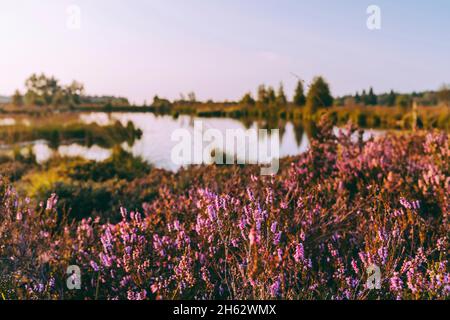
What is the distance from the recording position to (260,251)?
2305 mm

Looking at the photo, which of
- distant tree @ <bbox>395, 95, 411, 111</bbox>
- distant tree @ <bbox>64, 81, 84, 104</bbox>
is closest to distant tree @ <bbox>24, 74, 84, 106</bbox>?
distant tree @ <bbox>64, 81, 84, 104</bbox>

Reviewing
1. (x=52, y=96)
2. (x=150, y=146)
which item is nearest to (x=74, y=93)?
(x=52, y=96)

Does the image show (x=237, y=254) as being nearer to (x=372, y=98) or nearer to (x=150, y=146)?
(x=150, y=146)

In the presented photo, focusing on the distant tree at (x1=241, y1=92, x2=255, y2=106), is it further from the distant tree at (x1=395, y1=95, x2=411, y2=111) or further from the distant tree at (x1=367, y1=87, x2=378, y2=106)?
the distant tree at (x1=367, y1=87, x2=378, y2=106)

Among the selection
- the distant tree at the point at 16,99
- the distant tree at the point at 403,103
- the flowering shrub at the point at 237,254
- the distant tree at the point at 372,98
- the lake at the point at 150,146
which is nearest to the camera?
the flowering shrub at the point at 237,254

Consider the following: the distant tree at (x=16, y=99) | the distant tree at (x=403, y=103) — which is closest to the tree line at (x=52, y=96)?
the distant tree at (x=16, y=99)

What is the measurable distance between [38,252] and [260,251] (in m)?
1.97

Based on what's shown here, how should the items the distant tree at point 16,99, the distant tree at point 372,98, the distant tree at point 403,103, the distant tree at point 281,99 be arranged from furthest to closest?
the distant tree at point 372,98 < the distant tree at point 16,99 < the distant tree at point 403,103 < the distant tree at point 281,99

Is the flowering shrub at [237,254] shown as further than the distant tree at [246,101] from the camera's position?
No

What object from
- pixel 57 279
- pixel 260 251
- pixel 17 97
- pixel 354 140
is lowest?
pixel 57 279

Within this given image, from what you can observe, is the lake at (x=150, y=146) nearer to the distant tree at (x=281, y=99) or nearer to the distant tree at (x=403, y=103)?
the distant tree at (x=281, y=99)

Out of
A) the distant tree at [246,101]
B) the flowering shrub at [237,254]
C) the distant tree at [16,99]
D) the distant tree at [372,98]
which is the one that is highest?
the distant tree at [372,98]
